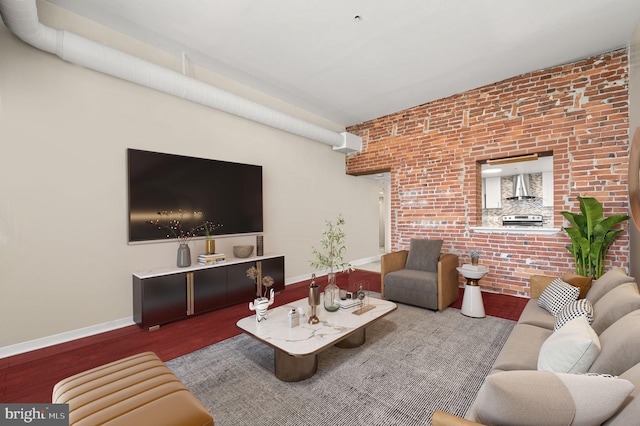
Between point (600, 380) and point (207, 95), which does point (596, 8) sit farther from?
point (207, 95)

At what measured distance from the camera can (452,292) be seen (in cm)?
398

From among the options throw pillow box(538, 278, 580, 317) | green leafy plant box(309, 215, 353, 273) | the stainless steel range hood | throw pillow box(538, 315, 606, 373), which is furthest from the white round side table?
the stainless steel range hood

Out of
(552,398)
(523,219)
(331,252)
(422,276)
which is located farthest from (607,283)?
(523,219)

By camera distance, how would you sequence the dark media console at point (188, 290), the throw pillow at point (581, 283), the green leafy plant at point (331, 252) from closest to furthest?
the throw pillow at point (581, 283) → the green leafy plant at point (331, 252) → the dark media console at point (188, 290)

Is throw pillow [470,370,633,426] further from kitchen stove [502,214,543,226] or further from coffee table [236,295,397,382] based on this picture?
kitchen stove [502,214,543,226]

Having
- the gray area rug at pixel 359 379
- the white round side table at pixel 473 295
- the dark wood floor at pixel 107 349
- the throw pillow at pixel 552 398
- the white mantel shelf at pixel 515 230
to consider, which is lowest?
the dark wood floor at pixel 107 349

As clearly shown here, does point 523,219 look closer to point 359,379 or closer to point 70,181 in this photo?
point 359,379

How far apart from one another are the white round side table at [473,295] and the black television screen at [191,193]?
325 centimetres

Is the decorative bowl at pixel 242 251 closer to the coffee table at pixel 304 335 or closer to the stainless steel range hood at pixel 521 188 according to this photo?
the coffee table at pixel 304 335

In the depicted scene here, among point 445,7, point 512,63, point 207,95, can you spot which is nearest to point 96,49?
point 207,95

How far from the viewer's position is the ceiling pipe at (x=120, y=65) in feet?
8.05

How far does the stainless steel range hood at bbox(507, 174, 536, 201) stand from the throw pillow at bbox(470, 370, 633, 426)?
7.55 meters

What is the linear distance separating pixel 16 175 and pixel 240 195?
2.45 meters

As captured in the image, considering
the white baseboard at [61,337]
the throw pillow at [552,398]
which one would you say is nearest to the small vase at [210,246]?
the white baseboard at [61,337]
